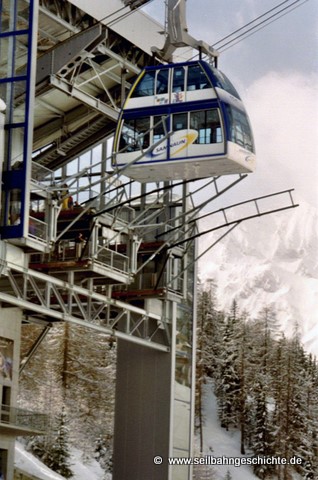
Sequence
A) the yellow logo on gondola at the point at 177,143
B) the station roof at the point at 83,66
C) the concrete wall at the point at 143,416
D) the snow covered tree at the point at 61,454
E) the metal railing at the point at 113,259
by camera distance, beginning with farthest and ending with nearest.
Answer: the snow covered tree at the point at 61,454, the concrete wall at the point at 143,416, the metal railing at the point at 113,259, the station roof at the point at 83,66, the yellow logo on gondola at the point at 177,143

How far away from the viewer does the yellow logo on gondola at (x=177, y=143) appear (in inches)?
1974

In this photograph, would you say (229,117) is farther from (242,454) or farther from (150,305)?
(242,454)

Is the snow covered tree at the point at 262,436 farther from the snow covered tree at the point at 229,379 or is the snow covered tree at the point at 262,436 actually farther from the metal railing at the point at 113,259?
the metal railing at the point at 113,259

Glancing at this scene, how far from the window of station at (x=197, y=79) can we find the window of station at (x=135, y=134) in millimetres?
2058

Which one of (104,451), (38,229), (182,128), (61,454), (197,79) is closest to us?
(182,128)

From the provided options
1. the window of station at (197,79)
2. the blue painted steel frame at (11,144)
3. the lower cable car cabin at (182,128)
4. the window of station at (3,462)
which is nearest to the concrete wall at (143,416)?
the window of station at (3,462)

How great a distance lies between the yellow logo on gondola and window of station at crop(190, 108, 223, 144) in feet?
0.79

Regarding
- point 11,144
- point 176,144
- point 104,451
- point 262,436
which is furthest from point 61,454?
point 176,144

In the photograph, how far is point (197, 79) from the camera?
5088cm

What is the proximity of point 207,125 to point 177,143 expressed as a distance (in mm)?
1257

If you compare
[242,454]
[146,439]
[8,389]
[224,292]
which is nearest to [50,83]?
[8,389]

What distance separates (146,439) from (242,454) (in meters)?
31.7

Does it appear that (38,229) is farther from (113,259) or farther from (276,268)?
(276,268)

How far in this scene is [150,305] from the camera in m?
61.2
